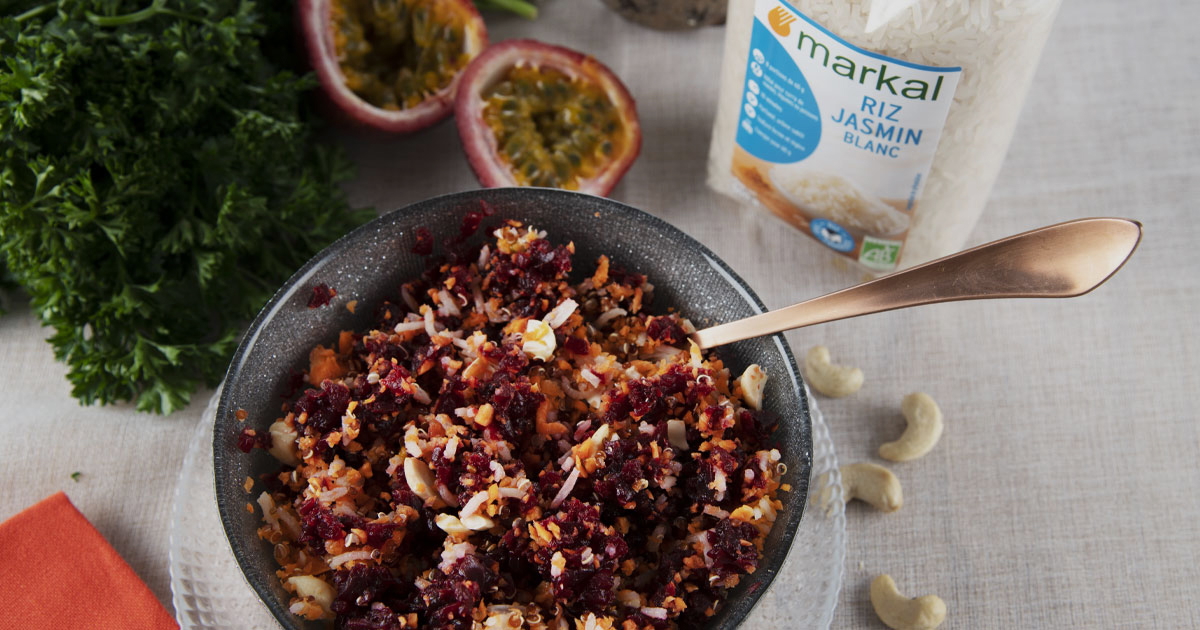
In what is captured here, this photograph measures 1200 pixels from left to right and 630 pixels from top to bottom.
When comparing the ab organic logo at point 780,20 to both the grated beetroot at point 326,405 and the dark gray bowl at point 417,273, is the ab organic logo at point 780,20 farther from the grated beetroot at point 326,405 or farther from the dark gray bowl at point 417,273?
the grated beetroot at point 326,405

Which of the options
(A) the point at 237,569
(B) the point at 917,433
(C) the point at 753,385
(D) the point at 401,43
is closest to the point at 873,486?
(B) the point at 917,433

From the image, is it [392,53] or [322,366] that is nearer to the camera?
[322,366]

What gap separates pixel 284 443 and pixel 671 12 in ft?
5.35

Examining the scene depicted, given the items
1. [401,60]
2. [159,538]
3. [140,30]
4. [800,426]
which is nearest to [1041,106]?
[800,426]

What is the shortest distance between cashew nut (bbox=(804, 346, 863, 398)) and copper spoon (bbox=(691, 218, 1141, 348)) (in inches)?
20.2

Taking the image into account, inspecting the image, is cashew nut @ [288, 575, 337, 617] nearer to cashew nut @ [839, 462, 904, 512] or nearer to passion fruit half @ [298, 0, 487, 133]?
cashew nut @ [839, 462, 904, 512]

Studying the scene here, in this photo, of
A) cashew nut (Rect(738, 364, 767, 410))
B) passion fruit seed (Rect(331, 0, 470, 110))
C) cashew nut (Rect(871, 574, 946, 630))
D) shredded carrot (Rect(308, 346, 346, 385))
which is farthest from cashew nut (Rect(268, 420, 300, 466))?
cashew nut (Rect(871, 574, 946, 630))

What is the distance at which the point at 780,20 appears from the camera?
1924 mm

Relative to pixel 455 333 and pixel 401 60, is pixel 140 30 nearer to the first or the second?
pixel 401 60

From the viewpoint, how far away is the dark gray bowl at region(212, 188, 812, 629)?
1.56 metres

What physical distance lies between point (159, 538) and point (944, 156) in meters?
1.86

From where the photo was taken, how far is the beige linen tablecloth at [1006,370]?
6.67 ft

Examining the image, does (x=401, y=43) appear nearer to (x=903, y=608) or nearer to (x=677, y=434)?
(x=677, y=434)

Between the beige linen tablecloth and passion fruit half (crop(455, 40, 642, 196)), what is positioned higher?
passion fruit half (crop(455, 40, 642, 196))
